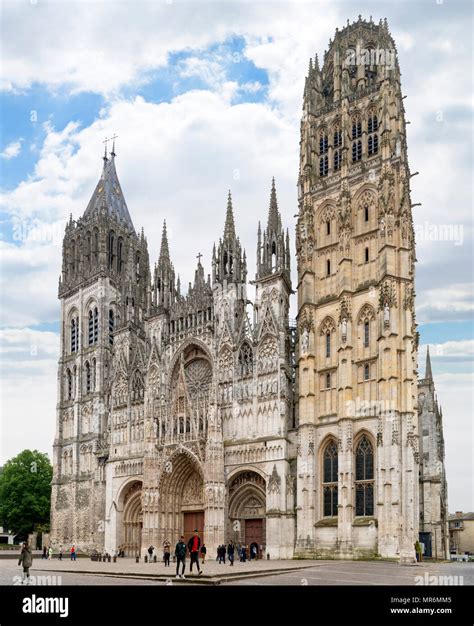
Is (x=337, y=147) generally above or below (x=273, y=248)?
above

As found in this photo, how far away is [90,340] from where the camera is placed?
7412 cm

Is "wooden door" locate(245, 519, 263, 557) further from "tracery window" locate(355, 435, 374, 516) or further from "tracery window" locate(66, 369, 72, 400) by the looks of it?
"tracery window" locate(66, 369, 72, 400)

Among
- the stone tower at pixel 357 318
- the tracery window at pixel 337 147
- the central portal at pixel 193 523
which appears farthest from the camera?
the tracery window at pixel 337 147

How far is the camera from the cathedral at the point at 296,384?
50.8 metres

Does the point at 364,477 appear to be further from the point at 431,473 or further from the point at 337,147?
the point at 337,147

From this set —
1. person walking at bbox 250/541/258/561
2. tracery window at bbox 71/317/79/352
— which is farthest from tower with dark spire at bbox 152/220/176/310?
person walking at bbox 250/541/258/561

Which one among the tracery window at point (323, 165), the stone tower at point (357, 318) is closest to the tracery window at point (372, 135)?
the stone tower at point (357, 318)

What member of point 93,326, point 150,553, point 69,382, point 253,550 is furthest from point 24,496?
point 253,550

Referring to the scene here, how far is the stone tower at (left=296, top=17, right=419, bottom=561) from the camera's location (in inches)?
1938

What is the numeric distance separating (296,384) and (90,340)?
25.5 m

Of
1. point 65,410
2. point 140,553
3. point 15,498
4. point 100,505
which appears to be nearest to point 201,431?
point 140,553

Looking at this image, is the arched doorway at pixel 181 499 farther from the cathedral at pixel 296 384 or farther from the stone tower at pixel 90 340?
the stone tower at pixel 90 340

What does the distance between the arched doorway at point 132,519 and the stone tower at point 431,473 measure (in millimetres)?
23402

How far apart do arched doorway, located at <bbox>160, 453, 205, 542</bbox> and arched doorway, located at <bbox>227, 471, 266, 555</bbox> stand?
11.2 feet
